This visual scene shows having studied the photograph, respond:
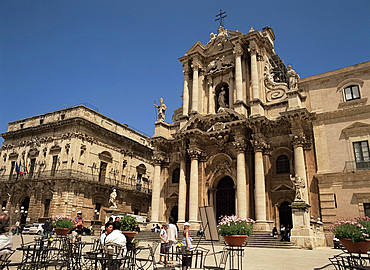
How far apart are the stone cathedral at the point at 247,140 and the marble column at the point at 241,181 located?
7 cm

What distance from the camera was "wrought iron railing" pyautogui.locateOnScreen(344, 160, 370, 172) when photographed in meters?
19.2

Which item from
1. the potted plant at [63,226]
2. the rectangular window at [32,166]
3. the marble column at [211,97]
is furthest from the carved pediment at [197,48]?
the rectangular window at [32,166]

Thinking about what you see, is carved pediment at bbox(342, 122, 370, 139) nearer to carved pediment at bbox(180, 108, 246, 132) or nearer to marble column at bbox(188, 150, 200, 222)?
carved pediment at bbox(180, 108, 246, 132)

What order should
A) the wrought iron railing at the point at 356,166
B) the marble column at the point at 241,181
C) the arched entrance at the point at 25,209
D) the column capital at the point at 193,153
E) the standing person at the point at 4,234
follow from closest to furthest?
the standing person at the point at 4,234, the wrought iron railing at the point at 356,166, the marble column at the point at 241,181, the column capital at the point at 193,153, the arched entrance at the point at 25,209

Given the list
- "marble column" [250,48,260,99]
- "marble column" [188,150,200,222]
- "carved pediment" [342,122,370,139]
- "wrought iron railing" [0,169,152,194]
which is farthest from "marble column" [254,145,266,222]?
"wrought iron railing" [0,169,152,194]

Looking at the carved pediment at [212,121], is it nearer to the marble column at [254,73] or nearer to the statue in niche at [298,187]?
the marble column at [254,73]

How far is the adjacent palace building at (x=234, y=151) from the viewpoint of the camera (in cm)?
2008

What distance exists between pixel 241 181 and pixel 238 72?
919cm

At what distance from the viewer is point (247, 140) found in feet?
77.0

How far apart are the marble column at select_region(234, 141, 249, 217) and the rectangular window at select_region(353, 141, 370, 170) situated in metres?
7.26

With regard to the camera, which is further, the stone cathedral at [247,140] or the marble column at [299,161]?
the stone cathedral at [247,140]

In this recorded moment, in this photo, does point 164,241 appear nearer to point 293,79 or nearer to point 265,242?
point 265,242

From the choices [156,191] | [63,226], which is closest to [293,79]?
[156,191]

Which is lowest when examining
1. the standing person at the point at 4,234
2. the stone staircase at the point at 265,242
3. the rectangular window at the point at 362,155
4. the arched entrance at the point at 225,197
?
the stone staircase at the point at 265,242
